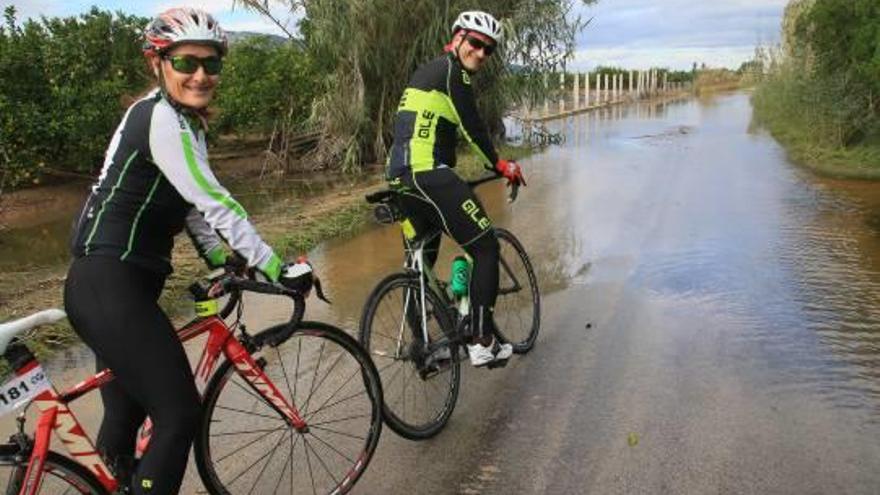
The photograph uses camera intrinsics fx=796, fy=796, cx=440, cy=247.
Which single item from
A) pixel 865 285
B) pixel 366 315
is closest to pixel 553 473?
pixel 366 315

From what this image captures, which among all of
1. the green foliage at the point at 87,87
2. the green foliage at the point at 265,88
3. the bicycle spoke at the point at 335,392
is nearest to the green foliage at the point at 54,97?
the green foliage at the point at 87,87

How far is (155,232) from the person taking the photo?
279cm

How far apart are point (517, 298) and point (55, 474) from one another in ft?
12.2

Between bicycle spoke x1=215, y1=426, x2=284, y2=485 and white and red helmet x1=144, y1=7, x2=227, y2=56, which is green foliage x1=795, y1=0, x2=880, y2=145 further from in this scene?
white and red helmet x1=144, y1=7, x2=227, y2=56

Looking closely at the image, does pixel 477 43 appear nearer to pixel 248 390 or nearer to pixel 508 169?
pixel 508 169

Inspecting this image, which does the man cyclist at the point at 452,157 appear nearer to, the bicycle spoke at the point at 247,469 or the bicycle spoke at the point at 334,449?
the bicycle spoke at the point at 334,449

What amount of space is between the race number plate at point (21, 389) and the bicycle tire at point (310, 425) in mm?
814

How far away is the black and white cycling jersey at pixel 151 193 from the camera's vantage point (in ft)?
8.59

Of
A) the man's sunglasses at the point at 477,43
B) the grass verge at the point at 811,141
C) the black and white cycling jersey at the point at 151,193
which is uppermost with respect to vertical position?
the man's sunglasses at the point at 477,43

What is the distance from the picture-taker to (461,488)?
3.71 m

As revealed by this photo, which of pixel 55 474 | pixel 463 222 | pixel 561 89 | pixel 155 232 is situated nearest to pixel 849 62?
pixel 561 89

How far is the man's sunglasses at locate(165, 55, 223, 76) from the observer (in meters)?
2.74

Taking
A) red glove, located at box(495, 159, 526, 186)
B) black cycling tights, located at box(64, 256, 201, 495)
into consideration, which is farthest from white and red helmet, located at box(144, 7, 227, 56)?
red glove, located at box(495, 159, 526, 186)

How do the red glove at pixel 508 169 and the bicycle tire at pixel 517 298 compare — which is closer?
the red glove at pixel 508 169
